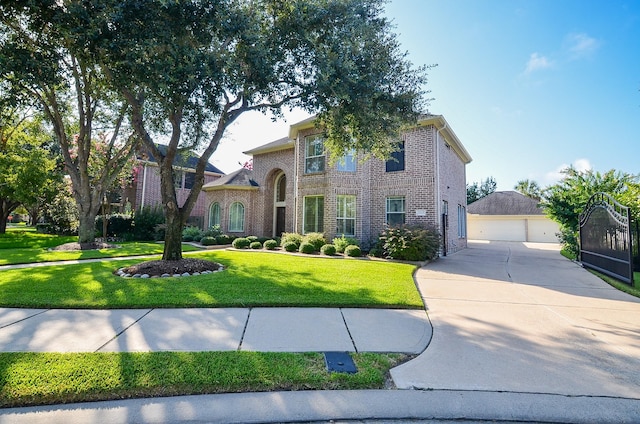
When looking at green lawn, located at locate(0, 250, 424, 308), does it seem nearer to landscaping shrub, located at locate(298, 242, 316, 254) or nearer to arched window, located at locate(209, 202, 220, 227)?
landscaping shrub, located at locate(298, 242, 316, 254)

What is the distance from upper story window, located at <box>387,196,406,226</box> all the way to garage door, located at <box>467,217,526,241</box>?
2054 cm

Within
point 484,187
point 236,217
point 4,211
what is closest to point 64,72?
point 236,217

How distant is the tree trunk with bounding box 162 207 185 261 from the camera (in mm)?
8445

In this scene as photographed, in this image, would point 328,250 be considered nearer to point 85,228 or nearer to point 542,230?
point 85,228

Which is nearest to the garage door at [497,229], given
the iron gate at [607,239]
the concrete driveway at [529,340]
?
the iron gate at [607,239]

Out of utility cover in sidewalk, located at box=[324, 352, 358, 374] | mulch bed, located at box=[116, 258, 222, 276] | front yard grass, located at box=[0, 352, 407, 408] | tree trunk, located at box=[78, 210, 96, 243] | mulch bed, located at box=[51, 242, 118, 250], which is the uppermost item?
tree trunk, located at box=[78, 210, 96, 243]

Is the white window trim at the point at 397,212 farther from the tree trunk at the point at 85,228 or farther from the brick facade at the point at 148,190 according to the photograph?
the brick facade at the point at 148,190

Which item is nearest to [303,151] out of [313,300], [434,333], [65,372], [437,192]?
[437,192]

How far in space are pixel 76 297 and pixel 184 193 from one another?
76.1 feet

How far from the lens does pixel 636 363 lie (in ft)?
10.9

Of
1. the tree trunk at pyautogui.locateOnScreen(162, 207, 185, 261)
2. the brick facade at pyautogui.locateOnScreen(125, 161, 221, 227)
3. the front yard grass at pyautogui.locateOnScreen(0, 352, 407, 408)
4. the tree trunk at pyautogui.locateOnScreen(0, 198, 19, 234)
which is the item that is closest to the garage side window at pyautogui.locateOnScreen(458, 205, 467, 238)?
the tree trunk at pyautogui.locateOnScreen(162, 207, 185, 261)

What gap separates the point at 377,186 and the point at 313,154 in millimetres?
3680

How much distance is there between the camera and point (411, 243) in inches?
431

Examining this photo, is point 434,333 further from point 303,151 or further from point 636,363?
point 303,151
